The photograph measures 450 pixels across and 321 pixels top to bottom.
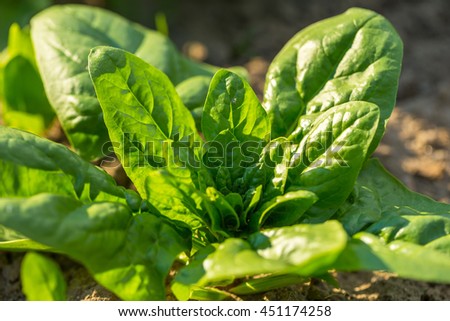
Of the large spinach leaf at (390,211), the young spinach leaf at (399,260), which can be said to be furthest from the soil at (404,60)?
the young spinach leaf at (399,260)

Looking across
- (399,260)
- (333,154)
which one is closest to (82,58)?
(333,154)

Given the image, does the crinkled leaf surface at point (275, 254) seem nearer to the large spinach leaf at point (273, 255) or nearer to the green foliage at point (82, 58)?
the large spinach leaf at point (273, 255)

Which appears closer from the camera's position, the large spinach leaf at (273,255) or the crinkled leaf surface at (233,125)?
the large spinach leaf at (273,255)

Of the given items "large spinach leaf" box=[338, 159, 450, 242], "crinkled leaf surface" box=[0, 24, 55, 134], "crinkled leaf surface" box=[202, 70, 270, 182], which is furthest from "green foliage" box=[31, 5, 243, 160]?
"large spinach leaf" box=[338, 159, 450, 242]

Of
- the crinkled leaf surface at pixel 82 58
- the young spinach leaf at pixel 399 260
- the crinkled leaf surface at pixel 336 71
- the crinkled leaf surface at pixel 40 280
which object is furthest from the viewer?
the crinkled leaf surface at pixel 82 58

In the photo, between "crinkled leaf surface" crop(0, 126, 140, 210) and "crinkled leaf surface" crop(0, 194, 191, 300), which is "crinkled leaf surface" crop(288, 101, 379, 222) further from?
"crinkled leaf surface" crop(0, 126, 140, 210)
